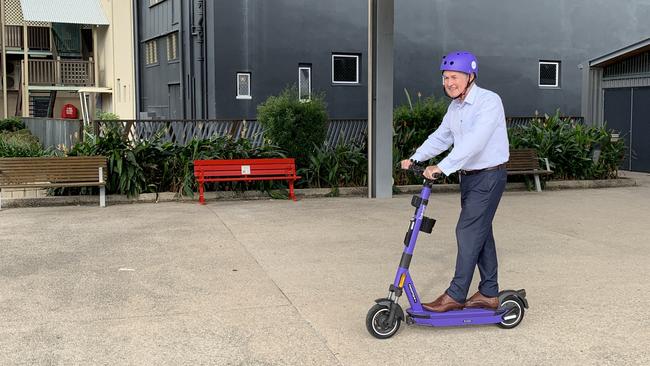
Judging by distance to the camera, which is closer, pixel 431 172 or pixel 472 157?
pixel 431 172

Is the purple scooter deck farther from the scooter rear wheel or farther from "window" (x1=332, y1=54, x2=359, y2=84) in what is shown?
"window" (x1=332, y1=54, x2=359, y2=84)

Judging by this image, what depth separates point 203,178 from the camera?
11719 millimetres

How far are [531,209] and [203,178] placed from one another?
5.11 meters

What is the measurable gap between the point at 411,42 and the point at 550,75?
4.90m

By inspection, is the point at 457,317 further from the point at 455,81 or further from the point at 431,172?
the point at 455,81

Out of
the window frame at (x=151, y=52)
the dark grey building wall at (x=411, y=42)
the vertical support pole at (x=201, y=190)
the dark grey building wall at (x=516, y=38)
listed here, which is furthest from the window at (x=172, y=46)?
the vertical support pole at (x=201, y=190)

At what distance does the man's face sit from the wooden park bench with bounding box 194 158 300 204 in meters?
7.27

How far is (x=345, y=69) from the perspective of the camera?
807 inches

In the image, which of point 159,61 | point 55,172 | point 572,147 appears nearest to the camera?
point 55,172

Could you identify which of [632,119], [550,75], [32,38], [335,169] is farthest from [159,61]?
[632,119]

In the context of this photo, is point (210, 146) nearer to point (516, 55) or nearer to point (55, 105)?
point (516, 55)

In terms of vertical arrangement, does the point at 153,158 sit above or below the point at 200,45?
below

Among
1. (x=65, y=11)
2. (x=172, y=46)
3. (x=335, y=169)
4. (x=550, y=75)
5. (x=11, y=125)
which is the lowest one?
(x=335, y=169)

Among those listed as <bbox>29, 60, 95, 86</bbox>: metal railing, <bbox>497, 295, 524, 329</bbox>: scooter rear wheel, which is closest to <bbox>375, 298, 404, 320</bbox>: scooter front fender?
<bbox>497, 295, 524, 329</bbox>: scooter rear wheel
